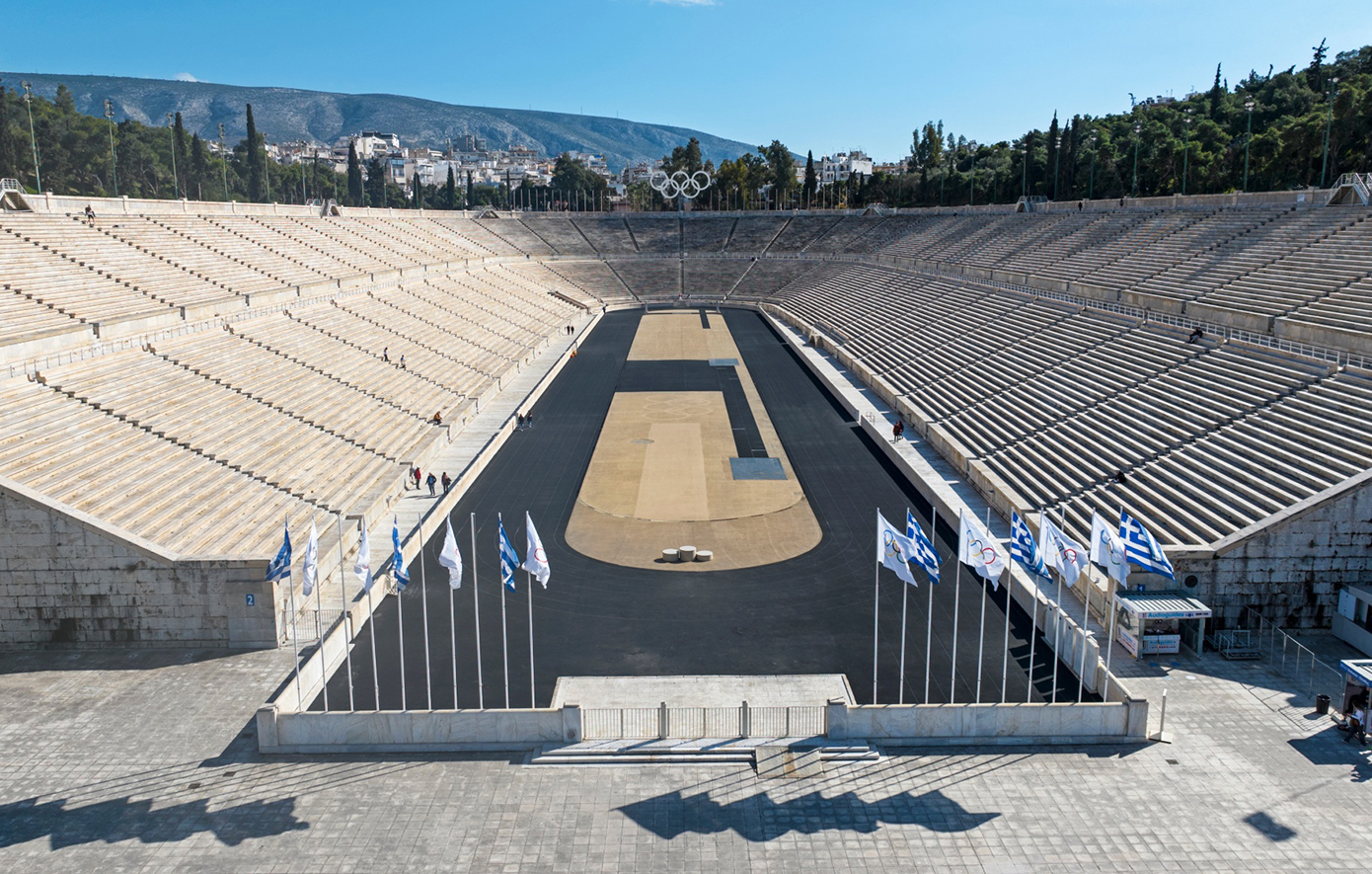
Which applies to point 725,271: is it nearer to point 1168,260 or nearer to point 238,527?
point 1168,260

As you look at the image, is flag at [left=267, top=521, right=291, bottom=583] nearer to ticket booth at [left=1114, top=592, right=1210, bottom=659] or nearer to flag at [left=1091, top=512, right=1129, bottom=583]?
flag at [left=1091, top=512, right=1129, bottom=583]

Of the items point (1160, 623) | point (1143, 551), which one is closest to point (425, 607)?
point (1143, 551)

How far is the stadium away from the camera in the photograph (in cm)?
1717

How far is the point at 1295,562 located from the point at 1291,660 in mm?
2189

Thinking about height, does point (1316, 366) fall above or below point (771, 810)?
above

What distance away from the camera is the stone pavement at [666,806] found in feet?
39.5

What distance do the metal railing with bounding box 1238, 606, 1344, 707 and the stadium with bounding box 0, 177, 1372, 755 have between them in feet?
0.93

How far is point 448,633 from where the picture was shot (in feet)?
61.0

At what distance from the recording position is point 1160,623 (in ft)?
57.4

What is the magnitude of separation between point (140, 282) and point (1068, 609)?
32.3m

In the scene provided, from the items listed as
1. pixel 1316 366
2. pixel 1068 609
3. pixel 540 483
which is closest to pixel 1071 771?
pixel 1068 609

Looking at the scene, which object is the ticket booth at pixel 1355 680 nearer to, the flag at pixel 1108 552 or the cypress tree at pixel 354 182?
the flag at pixel 1108 552

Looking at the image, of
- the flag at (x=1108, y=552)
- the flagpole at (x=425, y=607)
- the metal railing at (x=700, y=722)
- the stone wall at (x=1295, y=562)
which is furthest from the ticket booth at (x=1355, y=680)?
the flagpole at (x=425, y=607)

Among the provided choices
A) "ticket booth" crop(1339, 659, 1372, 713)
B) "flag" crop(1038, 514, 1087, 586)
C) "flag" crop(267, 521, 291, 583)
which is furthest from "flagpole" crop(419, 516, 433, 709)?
"ticket booth" crop(1339, 659, 1372, 713)
